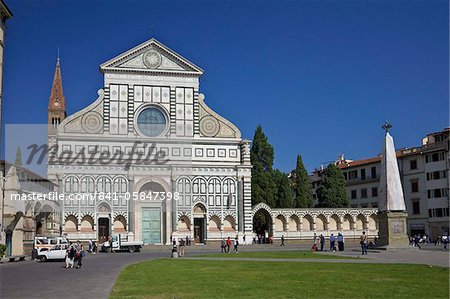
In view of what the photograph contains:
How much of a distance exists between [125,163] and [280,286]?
43.4 meters

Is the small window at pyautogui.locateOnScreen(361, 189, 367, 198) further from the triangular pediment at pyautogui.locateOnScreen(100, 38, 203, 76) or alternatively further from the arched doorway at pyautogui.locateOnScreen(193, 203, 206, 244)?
the triangular pediment at pyautogui.locateOnScreen(100, 38, 203, 76)

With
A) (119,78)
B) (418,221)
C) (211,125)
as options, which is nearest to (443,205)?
(418,221)

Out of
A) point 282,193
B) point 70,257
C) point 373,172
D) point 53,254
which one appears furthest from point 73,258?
point 373,172

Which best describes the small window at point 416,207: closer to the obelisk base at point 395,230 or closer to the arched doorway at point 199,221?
the arched doorway at point 199,221

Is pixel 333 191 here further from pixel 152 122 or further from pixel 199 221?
pixel 152 122

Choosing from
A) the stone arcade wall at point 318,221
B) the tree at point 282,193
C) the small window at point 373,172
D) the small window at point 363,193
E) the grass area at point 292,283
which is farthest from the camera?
the small window at point 363,193

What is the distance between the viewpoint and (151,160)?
59.0 m

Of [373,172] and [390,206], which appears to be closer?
[390,206]

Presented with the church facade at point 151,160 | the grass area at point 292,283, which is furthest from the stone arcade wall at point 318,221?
the grass area at point 292,283

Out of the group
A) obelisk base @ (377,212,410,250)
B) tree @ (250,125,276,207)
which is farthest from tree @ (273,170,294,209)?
obelisk base @ (377,212,410,250)

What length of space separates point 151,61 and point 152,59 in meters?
0.24

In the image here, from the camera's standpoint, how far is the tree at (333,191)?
70750 millimetres

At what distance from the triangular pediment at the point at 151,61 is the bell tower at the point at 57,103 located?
18.7 metres

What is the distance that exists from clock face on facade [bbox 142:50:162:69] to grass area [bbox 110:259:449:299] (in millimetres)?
40069
